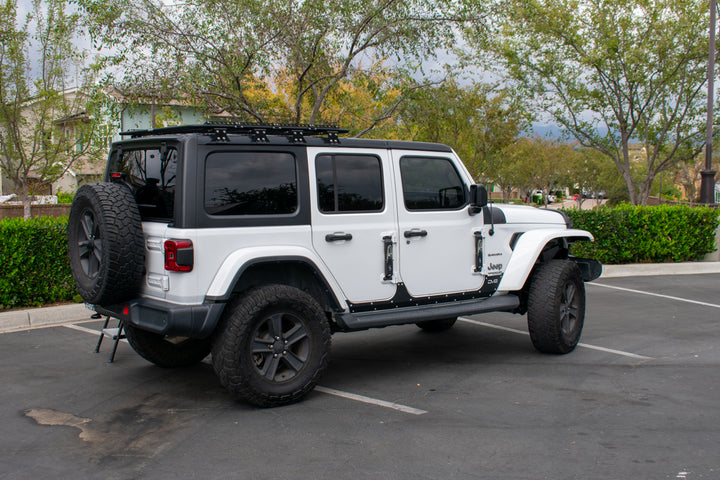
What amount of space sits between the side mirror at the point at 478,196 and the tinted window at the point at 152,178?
2.76m

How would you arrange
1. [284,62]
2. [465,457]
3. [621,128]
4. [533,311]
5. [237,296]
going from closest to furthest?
[465,457] → [237,296] → [533,311] → [284,62] → [621,128]

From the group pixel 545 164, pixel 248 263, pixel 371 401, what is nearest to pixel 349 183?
pixel 248 263

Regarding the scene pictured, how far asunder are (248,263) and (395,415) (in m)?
1.58

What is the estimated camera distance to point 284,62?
1205 cm

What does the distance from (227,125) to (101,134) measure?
36.7 feet

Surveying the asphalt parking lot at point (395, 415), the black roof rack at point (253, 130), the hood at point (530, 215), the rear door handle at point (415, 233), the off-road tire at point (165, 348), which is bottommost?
the asphalt parking lot at point (395, 415)

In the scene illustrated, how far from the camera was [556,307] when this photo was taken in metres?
6.59

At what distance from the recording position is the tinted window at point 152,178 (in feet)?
17.1

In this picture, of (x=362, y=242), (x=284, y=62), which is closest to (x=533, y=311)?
(x=362, y=242)

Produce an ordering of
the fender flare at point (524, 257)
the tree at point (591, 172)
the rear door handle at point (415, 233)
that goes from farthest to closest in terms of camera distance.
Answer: the tree at point (591, 172) < the fender flare at point (524, 257) < the rear door handle at point (415, 233)

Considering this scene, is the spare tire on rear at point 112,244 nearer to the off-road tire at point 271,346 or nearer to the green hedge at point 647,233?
the off-road tire at point 271,346

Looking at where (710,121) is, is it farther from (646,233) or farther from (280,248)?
(280,248)

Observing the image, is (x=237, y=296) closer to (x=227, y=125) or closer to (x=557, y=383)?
(x=227, y=125)

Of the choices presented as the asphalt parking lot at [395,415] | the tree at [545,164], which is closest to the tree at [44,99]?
the asphalt parking lot at [395,415]
